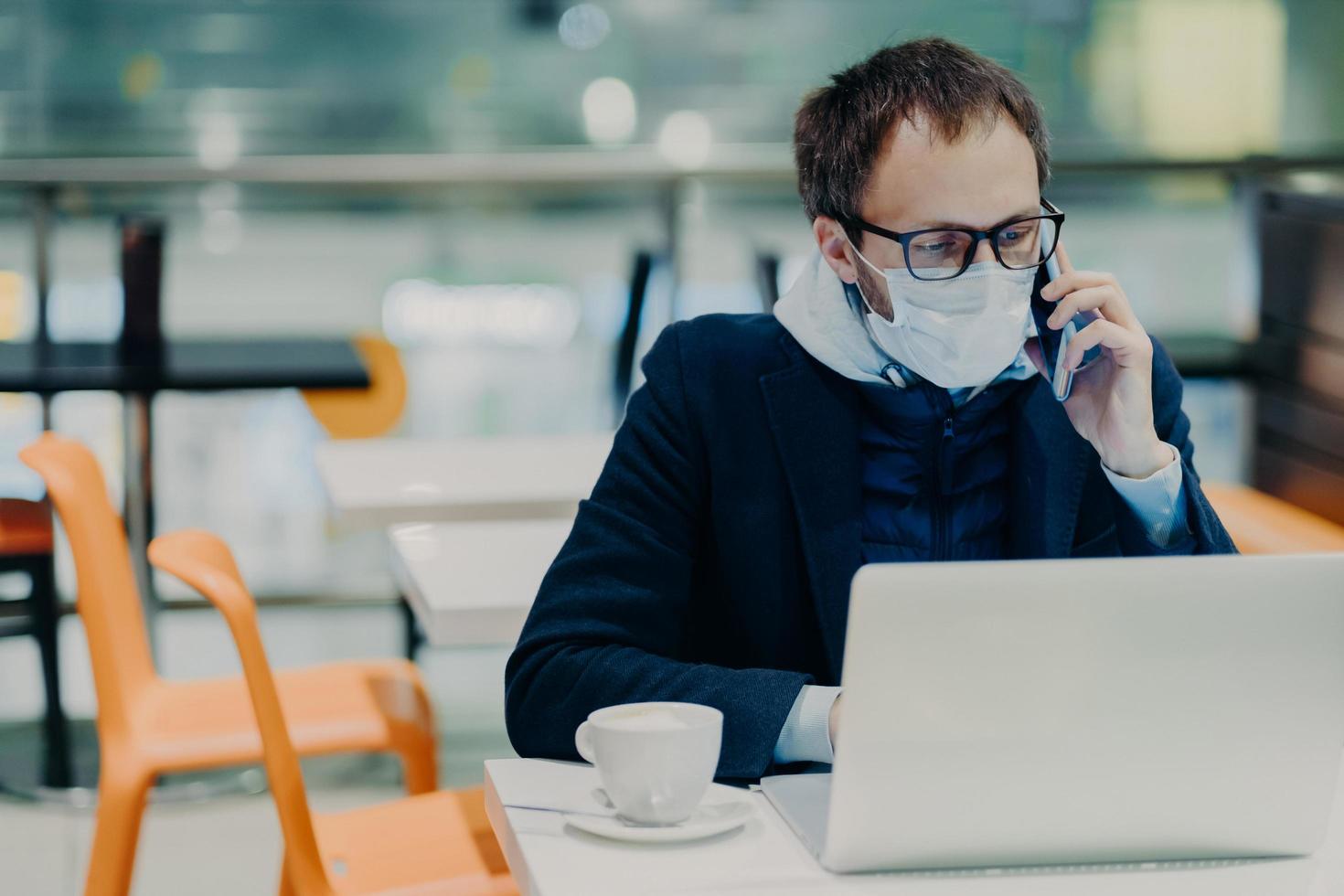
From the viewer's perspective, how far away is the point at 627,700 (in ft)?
3.72

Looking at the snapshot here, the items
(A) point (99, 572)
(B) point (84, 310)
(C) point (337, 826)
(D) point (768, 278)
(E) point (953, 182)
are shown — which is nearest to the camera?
(E) point (953, 182)

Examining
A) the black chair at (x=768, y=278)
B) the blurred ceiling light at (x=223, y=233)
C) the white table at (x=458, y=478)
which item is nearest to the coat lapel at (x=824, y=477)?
the white table at (x=458, y=478)

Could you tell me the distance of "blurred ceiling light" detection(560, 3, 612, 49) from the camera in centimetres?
571

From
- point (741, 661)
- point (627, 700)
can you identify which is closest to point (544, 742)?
point (627, 700)

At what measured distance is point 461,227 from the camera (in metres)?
5.07

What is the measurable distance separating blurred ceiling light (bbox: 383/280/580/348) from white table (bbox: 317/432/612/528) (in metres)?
2.39

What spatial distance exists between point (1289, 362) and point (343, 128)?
3858mm

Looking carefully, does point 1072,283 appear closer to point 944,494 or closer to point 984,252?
point 984,252

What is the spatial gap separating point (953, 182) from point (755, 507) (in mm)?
311

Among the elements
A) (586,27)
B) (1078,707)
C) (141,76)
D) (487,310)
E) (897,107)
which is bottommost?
(487,310)

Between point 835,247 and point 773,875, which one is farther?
point 835,247

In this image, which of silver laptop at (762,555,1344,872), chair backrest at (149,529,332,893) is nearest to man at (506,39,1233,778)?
chair backrest at (149,529,332,893)

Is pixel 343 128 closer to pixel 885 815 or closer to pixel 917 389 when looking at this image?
pixel 917 389

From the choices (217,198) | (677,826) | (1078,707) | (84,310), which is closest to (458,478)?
(677,826)
